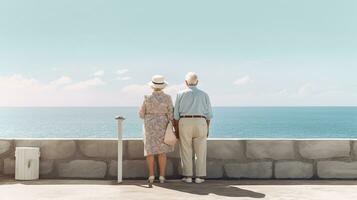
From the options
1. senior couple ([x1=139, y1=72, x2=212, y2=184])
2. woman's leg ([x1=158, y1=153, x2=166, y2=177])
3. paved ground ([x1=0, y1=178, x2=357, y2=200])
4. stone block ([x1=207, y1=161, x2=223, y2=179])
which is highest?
senior couple ([x1=139, y1=72, x2=212, y2=184])

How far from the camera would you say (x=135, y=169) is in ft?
31.3

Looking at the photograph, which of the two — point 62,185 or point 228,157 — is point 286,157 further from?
point 62,185

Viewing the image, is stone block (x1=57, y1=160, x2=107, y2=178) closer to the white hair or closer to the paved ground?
the paved ground

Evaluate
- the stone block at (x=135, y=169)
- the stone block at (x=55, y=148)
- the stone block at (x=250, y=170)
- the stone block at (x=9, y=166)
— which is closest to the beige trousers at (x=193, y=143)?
the stone block at (x=250, y=170)

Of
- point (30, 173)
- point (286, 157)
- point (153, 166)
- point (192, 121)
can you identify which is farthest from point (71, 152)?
point (286, 157)

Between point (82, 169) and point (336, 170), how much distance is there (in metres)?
3.88

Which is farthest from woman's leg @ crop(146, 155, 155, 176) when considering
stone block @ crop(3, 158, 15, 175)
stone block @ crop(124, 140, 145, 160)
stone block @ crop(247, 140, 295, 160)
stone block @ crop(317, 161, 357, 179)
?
stone block @ crop(317, 161, 357, 179)

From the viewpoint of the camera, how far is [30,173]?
9.34m

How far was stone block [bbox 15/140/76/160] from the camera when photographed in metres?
9.57

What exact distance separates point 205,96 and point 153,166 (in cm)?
129

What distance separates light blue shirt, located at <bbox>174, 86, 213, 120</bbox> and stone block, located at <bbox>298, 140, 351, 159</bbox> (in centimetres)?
167

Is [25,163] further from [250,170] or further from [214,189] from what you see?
[250,170]

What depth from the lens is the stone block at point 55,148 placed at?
9.57 meters

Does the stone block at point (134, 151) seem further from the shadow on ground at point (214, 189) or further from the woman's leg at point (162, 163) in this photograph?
the shadow on ground at point (214, 189)
